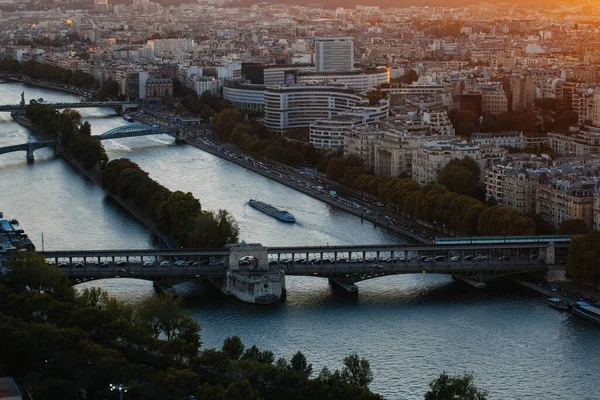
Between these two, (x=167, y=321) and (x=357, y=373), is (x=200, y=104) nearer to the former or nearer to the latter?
(x=167, y=321)

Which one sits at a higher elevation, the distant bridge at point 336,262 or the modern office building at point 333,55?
the modern office building at point 333,55

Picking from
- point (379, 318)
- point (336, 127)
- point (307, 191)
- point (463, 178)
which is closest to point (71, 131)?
point (336, 127)

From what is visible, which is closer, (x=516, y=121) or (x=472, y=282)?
(x=472, y=282)

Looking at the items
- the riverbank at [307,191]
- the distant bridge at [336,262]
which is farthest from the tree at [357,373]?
the riverbank at [307,191]

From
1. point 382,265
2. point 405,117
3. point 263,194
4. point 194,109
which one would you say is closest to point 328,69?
point 194,109

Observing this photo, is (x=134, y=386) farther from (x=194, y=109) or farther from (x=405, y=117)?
(x=194, y=109)

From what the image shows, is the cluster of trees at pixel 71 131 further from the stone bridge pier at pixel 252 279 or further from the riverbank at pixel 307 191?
the stone bridge pier at pixel 252 279

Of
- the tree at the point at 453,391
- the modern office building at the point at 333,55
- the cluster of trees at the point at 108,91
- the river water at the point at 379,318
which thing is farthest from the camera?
the cluster of trees at the point at 108,91
